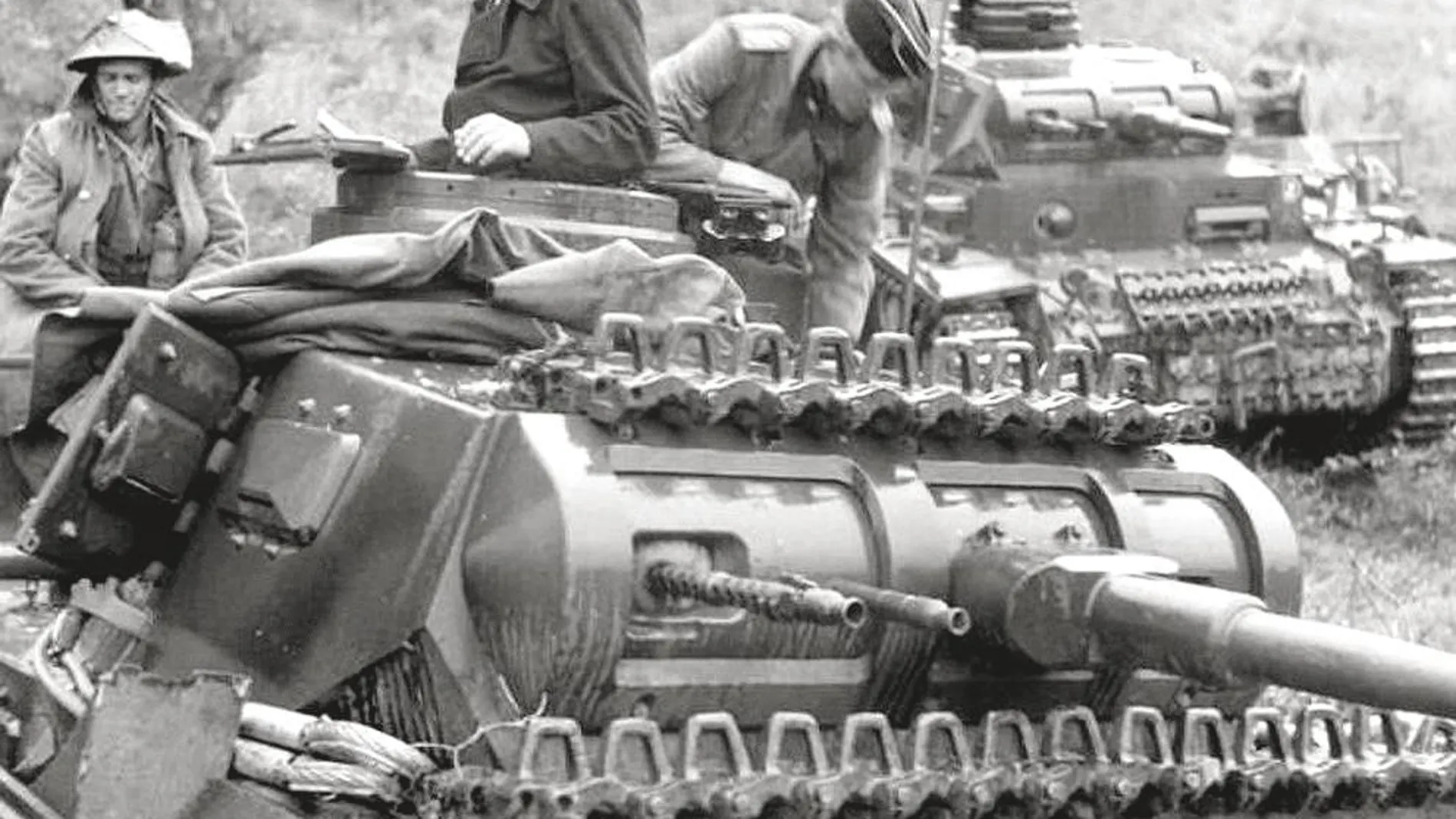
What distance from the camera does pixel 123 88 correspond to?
948 cm

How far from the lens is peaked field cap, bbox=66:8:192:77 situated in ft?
30.8

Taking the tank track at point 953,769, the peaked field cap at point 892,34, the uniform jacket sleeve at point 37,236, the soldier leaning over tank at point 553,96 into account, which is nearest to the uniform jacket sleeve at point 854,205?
the peaked field cap at point 892,34

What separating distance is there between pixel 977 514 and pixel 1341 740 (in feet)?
2.67

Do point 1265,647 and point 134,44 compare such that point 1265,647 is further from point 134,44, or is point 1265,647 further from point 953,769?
point 134,44

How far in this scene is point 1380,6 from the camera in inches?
1183

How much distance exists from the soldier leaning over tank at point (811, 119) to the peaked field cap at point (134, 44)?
1.33 metres

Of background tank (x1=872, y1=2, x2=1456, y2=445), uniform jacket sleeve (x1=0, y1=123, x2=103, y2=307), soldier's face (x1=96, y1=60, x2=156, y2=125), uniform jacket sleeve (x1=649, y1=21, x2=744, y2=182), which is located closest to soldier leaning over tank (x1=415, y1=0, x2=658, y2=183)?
uniform jacket sleeve (x1=0, y1=123, x2=103, y2=307)

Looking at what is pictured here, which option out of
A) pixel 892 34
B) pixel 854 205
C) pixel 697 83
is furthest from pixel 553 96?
pixel 697 83

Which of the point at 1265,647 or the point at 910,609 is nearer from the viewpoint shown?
the point at 1265,647

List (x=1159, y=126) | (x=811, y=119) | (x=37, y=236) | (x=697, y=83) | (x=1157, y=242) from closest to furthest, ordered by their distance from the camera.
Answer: (x=37, y=236) → (x=811, y=119) → (x=697, y=83) → (x=1159, y=126) → (x=1157, y=242)

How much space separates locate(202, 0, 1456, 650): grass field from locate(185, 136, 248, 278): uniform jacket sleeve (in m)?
4.55

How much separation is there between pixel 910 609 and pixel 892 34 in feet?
10.1

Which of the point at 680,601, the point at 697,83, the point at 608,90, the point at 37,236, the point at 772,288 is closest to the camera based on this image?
the point at 680,601

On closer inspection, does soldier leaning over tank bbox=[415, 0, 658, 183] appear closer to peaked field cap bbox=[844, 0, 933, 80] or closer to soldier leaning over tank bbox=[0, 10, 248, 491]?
peaked field cap bbox=[844, 0, 933, 80]
